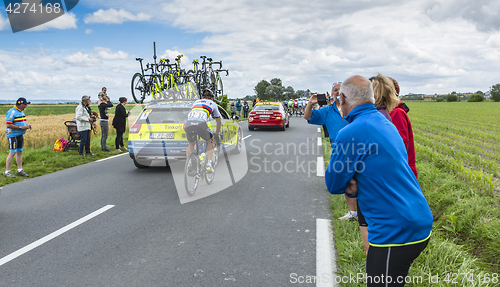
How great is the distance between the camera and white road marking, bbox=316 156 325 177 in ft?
25.3

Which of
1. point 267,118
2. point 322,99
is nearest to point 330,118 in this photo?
point 322,99

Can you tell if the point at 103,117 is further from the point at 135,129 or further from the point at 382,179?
the point at 382,179

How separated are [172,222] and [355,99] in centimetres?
341

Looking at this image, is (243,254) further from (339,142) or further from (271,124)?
(271,124)

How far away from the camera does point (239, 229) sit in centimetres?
434

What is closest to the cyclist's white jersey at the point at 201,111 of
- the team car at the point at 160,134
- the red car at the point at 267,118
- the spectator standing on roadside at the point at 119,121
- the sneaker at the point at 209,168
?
the sneaker at the point at 209,168

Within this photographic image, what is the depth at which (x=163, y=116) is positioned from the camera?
7.97 metres

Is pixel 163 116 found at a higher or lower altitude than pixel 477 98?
lower

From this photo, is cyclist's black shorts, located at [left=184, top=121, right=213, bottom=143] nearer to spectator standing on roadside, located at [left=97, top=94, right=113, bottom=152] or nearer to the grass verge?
the grass verge

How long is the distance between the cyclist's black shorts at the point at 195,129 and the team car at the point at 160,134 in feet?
3.90

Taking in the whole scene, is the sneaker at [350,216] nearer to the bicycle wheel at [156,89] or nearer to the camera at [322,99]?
the camera at [322,99]

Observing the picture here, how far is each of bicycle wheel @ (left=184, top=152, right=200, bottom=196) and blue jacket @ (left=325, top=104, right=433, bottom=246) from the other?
420cm

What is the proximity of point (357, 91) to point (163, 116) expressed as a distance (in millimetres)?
6550

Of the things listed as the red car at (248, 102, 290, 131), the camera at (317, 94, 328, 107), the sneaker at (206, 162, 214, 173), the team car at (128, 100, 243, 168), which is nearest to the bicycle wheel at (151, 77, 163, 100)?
the red car at (248, 102, 290, 131)
